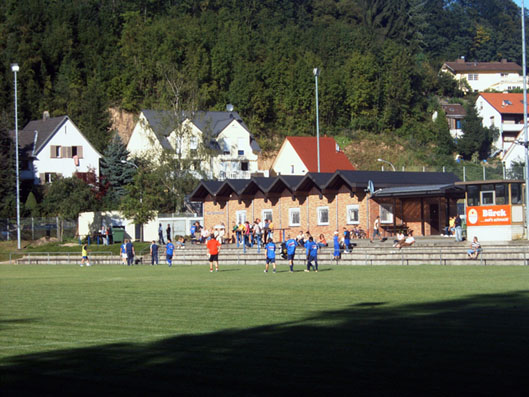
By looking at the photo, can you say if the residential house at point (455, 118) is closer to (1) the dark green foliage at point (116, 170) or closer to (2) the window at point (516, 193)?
(1) the dark green foliage at point (116, 170)

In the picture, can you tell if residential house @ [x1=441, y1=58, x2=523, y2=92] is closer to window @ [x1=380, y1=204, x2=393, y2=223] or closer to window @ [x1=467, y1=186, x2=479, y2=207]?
window @ [x1=380, y1=204, x2=393, y2=223]

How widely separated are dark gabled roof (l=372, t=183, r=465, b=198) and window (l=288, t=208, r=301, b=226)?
7.27 m

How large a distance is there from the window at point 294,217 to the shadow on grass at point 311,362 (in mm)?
39590

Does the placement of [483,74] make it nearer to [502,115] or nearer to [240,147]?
[502,115]

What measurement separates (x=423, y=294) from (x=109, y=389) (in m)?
13.0

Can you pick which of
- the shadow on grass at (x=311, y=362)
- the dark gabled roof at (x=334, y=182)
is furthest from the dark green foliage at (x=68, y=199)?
the shadow on grass at (x=311, y=362)

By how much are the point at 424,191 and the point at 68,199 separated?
123ft

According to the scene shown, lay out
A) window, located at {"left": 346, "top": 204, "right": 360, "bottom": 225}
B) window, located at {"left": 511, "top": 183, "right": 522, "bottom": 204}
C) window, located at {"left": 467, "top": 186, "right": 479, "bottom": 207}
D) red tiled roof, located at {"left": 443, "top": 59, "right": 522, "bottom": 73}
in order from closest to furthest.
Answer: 1. window, located at {"left": 511, "top": 183, "right": 522, "bottom": 204}
2. window, located at {"left": 467, "top": 186, "right": 479, "bottom": 207}
3. window, located at {"left": 346, "top": 204, "right": 360, "bottom": 225}
4. red tiled roof, located at {"left": 443, "top": 59, "right": 522, "bottom": 73}

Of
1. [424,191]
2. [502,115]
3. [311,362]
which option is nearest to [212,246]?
[424,191]

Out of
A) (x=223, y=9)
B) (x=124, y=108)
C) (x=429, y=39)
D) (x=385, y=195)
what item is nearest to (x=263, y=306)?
(x=385, y=195)

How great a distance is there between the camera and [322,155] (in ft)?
305

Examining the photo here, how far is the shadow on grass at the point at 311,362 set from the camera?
9.38 meters

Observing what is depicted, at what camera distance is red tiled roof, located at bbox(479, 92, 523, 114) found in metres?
120

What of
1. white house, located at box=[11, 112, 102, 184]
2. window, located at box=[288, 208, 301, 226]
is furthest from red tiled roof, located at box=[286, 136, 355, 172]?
window, located at box=[288, 208, 301, 226]
